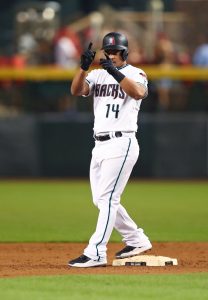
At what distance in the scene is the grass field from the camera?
647cm

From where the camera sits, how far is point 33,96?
17469mm

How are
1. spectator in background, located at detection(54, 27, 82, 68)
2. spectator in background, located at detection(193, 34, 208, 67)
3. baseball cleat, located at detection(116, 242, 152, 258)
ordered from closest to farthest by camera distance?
baseball cleat, located at detection(116, 242, 152, 258) < spectator in background, located at detection(54, 27, 82, 68) < spectator in background, located at detection(193, 34, 208, 67)

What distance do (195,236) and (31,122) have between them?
22.7ft

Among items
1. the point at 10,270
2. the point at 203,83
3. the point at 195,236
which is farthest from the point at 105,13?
the point at 10,270

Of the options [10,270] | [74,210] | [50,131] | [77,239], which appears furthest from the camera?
[50,131]

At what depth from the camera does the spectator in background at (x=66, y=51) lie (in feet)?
58.1

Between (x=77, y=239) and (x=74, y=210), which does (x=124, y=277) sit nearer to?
(x=77, y=239)

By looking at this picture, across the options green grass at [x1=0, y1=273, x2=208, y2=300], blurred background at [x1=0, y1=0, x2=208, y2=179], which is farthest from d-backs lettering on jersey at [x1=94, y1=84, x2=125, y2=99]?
blurred background at [x1=0, y1=0, x2=208, y2=179]

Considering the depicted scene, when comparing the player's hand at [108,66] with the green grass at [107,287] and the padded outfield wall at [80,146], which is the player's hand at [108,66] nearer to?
the green grass at [107,287]

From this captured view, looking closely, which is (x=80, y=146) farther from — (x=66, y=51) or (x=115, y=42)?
(x=115, y=42)

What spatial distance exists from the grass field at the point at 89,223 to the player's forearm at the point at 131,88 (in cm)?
132

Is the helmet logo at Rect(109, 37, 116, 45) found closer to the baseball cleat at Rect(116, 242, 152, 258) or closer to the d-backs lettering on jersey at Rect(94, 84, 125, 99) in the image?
the d-backs lettering on jersey at Rect(94, 84, 125, 99)

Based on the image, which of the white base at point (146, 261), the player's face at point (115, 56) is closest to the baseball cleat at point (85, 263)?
the white base at point (146, 261)

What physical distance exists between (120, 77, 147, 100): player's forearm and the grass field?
1.32 metres
